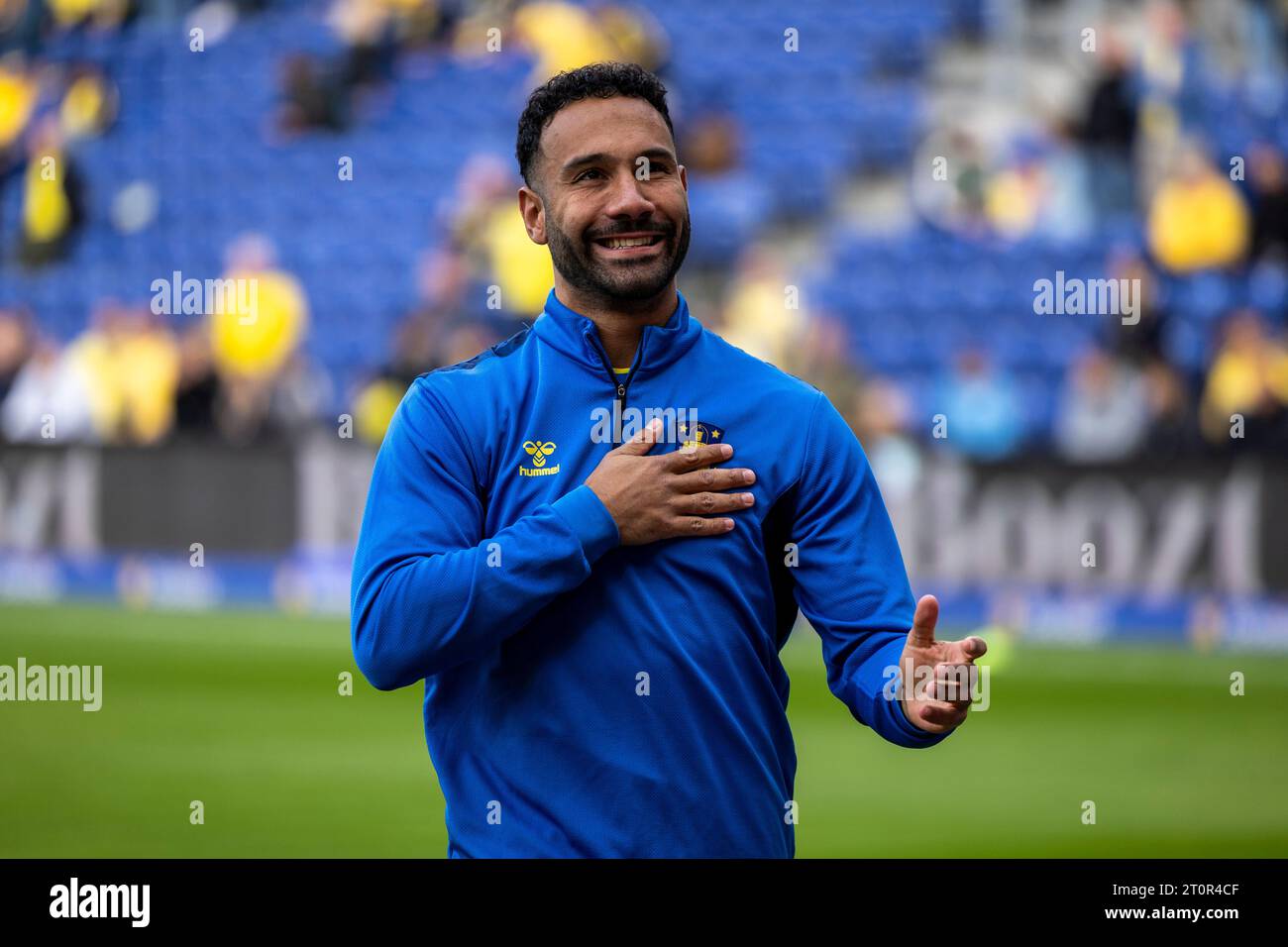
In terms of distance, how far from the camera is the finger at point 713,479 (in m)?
2.46

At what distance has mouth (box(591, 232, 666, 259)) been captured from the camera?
2.54m

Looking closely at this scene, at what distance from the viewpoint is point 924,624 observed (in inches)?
94.4

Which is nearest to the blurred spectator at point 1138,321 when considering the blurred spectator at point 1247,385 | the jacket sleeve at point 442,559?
the blurred spectator at point 1247,385

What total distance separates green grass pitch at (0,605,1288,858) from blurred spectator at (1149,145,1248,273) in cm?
385

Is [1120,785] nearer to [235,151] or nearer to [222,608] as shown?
[222,608]

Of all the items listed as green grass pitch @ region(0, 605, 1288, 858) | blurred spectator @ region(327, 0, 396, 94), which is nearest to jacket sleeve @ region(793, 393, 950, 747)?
green grass pitch @ region(0, 605, 1288, 858)

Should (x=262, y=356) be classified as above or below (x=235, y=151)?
below

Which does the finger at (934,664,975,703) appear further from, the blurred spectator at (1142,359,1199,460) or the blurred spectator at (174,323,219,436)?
the blurred spectator at (174,323,219,436)

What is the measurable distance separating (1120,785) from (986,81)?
869 cm

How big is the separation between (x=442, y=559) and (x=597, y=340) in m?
0.44

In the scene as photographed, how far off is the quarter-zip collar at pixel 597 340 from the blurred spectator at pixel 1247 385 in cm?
894

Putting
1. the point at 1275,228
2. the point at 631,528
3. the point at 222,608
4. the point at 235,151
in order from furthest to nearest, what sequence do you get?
the point at 235,151, the point at 1275,228, the point at 222,608, the point at 631,528

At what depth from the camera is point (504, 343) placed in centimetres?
270

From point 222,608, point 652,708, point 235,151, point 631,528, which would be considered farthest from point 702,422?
point 235,151
